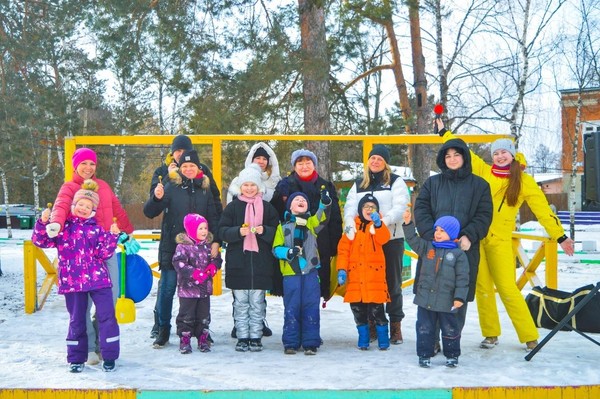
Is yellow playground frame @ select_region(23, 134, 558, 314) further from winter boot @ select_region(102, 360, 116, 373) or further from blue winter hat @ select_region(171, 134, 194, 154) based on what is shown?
winter boot @ select_region(102, 360, 116, 373)

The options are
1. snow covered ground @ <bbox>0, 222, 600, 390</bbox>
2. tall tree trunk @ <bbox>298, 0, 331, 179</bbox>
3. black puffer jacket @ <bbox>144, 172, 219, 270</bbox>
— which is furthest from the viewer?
tall tree trunk @ <bbox>298, 0, 331, 179</bbox>

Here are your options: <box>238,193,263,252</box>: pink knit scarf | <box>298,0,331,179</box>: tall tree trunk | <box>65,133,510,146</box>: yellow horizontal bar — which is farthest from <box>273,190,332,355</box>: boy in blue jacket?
<box>298,0,331,179</box>: tall tree trunk

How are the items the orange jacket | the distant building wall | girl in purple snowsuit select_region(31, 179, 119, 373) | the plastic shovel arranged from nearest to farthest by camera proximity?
girl in purple snowsuit select_region(31, 179, 119, 373) < the plastic shovel < the orange jacket < the distant building wall

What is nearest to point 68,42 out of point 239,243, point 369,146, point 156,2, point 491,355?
point 156,2

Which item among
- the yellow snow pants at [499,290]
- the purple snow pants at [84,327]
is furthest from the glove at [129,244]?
the yellow snow pants at [499,290]

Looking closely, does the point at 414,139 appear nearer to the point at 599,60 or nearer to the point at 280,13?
the point at 280,13

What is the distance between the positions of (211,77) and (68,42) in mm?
10501

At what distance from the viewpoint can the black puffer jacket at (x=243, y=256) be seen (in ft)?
17.5

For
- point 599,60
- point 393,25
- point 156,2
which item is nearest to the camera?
point 156,2

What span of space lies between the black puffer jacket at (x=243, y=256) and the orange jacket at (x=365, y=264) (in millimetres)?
590

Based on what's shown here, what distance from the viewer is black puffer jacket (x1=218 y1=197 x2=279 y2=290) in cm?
532

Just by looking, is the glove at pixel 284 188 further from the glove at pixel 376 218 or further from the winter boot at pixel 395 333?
the winter boot at pixel 395 333

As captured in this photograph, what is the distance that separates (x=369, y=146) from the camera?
8047mm

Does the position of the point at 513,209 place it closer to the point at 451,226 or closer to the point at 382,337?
the point at 451,226
